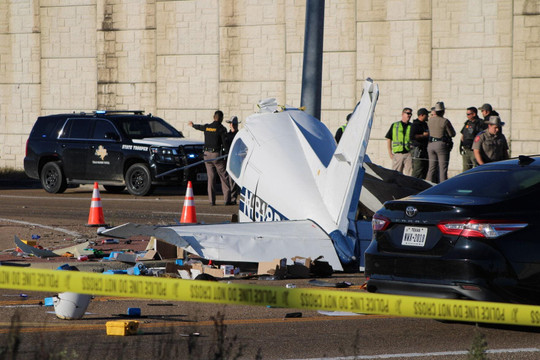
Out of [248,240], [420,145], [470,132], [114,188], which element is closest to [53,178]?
[114,188]

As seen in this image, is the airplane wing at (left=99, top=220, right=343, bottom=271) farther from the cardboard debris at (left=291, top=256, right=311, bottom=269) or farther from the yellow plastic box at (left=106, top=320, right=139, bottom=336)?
the yellow plastic box at (left=106, top=320, right=139, bottom=336)

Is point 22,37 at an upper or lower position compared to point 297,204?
upper

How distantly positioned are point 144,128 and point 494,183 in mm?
16553

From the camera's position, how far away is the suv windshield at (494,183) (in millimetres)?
9359

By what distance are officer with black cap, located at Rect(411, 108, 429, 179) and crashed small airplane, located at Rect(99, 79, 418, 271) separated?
26.1ft

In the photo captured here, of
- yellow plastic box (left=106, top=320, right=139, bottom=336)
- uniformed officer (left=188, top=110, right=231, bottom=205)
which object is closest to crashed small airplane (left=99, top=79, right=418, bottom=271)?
yellow plastic box (left=106, top=320, right=139, bottom=336)

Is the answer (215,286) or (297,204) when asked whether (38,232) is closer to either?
(297,204)

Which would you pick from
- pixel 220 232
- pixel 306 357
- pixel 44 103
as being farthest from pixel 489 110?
pixel 44 103

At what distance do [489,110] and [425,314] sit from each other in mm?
14250

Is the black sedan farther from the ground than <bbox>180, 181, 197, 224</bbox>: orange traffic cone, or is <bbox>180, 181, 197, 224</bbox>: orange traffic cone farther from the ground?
the black sedan

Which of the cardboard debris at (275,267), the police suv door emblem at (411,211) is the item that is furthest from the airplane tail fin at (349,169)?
the police suv door emblem at (411,211)

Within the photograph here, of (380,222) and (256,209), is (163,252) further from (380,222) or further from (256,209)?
(380,222)

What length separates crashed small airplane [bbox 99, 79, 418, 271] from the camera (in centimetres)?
1143

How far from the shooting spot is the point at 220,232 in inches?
457
